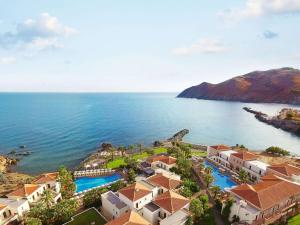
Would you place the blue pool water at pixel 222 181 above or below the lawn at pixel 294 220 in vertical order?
below

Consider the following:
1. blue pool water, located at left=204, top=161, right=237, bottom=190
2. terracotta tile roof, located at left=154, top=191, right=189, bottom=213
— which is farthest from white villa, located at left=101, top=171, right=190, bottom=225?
blue pool water, located at left=204, top=161, right=237, bottom=190

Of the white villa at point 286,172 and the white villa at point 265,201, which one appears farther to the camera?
the white villa at point 286,172

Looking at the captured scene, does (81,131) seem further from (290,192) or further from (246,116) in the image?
(246,116)

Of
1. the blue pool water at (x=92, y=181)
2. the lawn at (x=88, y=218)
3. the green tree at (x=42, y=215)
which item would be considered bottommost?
the blue pool water at (x=92, y=181)

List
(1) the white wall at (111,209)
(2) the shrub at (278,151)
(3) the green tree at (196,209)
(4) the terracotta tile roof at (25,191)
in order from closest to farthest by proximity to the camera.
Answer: (3) the green tree at (196,209), (1) the white wall at (111,209), (4) the terracotta tile roof at (25,191), (2) the shrub at (278,151)

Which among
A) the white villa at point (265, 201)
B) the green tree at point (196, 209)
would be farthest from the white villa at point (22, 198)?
the white villa at point (265, 201)

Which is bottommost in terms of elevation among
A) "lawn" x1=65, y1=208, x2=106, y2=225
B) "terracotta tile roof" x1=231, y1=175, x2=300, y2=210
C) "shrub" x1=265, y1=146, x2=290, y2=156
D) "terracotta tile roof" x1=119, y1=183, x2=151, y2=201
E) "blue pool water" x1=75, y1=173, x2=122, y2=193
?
"blue pool water" x1=75, y1=173, x2=122, y2=193

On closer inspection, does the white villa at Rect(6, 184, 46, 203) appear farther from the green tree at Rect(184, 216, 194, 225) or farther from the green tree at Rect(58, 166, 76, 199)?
the green tree at Rect(184, 216, 194, 225)

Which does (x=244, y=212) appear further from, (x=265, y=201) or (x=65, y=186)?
(x=65, y=186)

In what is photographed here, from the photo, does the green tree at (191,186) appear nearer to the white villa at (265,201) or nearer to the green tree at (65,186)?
the white villa at (265,201)
